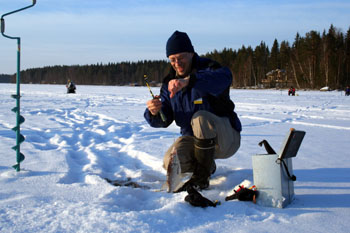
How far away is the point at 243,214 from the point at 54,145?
325 centimetres

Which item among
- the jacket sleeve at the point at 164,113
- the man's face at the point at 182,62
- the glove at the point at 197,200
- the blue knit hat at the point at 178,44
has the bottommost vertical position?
the glove at the point at 197,200

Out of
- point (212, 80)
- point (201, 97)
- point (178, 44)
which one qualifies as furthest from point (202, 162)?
point (178, 44)

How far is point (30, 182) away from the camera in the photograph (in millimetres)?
2322

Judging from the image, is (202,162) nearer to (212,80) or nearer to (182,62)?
(212,80)

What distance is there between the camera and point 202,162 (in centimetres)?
237

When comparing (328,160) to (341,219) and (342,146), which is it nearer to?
(342,146)

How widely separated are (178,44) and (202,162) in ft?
3.16

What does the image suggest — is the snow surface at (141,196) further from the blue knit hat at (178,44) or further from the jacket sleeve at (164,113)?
the blue knit hat at (178,44)

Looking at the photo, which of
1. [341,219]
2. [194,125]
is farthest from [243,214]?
[194,125]

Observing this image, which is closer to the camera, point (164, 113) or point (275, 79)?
point (164, 113)

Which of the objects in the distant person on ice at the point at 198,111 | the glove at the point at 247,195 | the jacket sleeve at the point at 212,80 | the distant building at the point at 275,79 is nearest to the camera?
the glove at the point at 247,195

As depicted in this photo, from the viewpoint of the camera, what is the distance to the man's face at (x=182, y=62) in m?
2.38

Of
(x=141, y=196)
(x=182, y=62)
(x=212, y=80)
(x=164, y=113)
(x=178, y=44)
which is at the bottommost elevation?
(x=141, y=196)

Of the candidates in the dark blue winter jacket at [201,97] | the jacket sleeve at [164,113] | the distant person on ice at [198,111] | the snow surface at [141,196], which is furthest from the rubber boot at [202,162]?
the jacket sleeve at [164,113]
